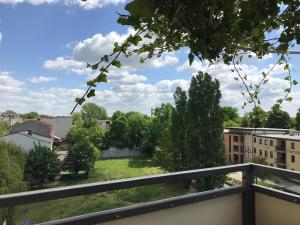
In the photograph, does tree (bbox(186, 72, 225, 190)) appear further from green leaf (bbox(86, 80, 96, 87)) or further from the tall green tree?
green leaf (bbox(86, 80, 96, 87))

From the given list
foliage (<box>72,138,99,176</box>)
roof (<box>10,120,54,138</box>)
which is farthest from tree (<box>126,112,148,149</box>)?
foliage (<box>72,138,99,176</box>)

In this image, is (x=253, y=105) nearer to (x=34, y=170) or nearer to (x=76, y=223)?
(x=76, y=223)

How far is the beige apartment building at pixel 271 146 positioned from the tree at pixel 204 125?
3.74 metres

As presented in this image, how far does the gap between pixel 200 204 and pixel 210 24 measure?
5.04 feet

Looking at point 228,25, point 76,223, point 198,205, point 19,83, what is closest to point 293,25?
point 228,25

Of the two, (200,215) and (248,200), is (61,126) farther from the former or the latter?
(200,215)

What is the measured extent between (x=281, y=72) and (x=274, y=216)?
124 centimetres

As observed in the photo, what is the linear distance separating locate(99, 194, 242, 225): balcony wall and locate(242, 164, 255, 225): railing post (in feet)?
0.11

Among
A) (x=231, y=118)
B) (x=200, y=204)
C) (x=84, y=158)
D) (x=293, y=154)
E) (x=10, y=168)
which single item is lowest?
(x=84, y=158)

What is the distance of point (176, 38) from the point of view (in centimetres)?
70

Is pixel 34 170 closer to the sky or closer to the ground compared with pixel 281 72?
closer to the ground

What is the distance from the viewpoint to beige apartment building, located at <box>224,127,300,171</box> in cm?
2202

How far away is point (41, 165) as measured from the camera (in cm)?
2167

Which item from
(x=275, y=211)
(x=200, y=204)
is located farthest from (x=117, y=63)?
(x=275, y=211)
